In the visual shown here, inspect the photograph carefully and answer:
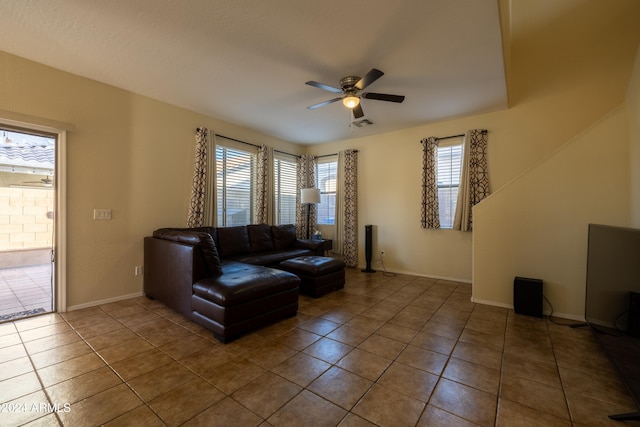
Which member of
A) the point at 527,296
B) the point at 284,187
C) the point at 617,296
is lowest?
the point at 527,296

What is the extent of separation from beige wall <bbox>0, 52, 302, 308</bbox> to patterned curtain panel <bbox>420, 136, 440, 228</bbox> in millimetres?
4086

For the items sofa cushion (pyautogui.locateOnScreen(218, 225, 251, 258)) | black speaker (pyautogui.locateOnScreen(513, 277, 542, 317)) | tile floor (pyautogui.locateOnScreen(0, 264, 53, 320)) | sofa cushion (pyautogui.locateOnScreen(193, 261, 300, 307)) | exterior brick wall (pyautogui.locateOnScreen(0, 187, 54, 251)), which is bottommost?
tile floor (pyautogui.locateOnScreen(0, 264, 53, 320))

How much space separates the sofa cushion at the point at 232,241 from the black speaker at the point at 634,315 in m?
4.34

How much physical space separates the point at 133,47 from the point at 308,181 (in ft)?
13.2

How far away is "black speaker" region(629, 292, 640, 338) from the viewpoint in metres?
1.73

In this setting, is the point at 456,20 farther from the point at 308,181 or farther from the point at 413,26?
the point at 308,181

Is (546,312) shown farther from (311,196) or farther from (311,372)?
(311,196)

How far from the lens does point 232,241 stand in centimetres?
436

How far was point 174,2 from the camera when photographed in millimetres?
2029

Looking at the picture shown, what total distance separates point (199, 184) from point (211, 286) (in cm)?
219

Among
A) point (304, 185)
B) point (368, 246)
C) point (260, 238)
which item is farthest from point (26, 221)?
point (368, 246)

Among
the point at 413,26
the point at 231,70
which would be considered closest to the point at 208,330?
the point at 231,70

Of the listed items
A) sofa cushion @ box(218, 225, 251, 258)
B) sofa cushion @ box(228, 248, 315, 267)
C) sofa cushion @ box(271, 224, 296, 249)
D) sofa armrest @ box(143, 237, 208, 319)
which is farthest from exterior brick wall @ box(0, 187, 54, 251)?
sofa cushion @ box(271, 224, 296, 249)

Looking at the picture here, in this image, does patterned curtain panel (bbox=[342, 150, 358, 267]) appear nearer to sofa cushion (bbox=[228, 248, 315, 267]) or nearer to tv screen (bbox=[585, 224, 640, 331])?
sofa cushion (bbox=[228, 248, 315, 267])
